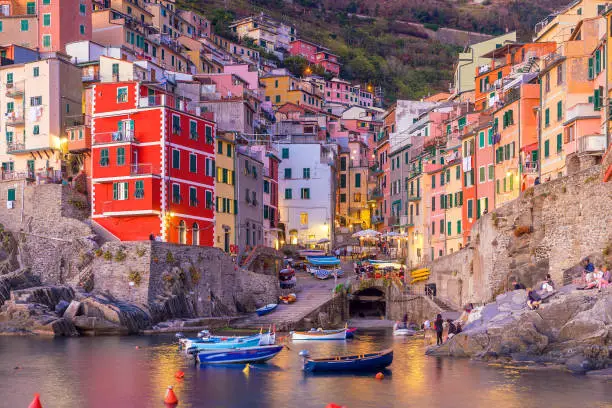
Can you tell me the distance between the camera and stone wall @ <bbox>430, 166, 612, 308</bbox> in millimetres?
53500

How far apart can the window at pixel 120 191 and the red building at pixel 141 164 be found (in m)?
0.08

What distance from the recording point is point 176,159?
77750 mm

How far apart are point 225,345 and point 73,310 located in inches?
790

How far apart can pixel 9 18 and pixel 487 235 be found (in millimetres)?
62954

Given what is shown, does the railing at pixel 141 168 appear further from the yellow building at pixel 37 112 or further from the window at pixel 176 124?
the yellow building at pixel 37 112

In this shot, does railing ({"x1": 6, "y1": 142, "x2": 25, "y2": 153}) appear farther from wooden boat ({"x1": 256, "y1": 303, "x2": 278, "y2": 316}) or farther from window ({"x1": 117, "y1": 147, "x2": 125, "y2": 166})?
wooden boat ({"x1": 256, "y1": 303, "x2": 278, "y2": 316})

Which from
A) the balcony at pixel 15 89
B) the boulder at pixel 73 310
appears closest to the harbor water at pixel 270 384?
the boulder at pixel 73 310

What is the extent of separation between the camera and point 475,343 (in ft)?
163

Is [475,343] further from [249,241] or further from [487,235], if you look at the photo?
[249,241]

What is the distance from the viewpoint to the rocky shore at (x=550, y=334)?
43.9 metres

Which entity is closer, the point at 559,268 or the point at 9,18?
the point at 559,268

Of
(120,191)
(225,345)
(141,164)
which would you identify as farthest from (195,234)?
(225,345)

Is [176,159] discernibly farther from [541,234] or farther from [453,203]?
[541,234]

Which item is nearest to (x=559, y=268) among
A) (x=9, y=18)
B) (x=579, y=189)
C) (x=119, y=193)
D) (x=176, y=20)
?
(x=579, y=189)
